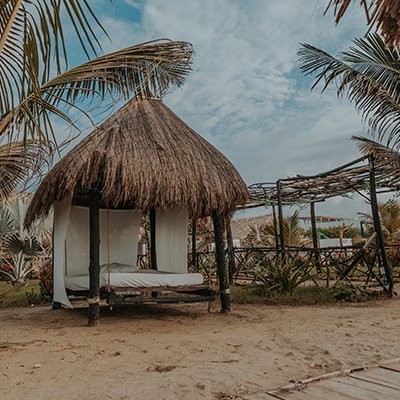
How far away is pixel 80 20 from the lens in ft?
9.78

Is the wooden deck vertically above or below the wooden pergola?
below

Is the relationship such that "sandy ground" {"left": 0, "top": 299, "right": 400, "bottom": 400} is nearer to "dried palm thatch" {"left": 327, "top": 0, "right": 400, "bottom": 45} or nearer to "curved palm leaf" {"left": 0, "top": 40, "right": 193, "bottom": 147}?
"curved palm leaf" {"left": 0, "top": 40, "right": 193, "bottom": 147}

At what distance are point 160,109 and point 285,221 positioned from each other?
9.88 metres

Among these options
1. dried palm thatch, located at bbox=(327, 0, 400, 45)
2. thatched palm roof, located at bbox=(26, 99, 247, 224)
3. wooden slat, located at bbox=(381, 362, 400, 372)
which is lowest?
wooden slat, located at bbox=(381, 362, 400, 372)

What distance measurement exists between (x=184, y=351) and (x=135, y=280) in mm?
1953

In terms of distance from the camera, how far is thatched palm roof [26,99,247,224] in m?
5.47

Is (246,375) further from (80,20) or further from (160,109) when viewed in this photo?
(160,109)

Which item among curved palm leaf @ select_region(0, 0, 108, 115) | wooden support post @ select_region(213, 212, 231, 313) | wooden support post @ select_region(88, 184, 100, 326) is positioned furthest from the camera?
wooden support post @ select_region(213, 212, 231, 313)

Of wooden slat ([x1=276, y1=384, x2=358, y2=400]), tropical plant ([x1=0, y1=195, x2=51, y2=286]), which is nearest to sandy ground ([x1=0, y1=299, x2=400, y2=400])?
wooden slat ([x1=276, y1=384, x2=358, y2=400])

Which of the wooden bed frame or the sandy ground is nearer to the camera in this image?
the sandy ground

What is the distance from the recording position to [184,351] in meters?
4.11

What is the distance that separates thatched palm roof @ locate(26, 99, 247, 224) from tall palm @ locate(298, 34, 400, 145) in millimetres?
2098

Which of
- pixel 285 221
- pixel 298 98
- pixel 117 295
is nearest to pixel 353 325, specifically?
pixel 117 295

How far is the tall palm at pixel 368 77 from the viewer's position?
635 centimetres
